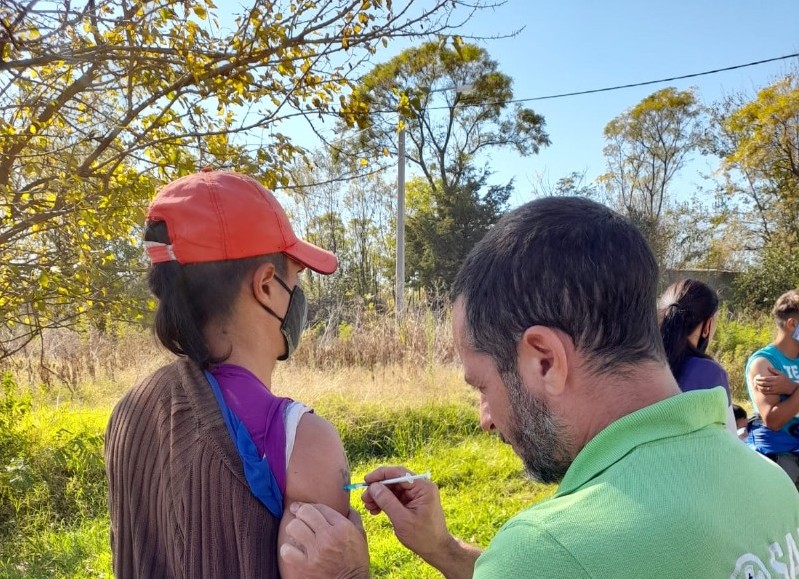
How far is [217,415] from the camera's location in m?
1.16

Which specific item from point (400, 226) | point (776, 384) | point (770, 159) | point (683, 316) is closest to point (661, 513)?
point (683, 316)

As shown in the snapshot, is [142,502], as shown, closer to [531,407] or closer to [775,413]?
[531,407]

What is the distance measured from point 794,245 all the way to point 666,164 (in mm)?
8195

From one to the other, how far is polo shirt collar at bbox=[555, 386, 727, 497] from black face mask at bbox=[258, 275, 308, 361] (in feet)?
2.51

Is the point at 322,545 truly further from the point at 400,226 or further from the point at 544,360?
the point at 400,226

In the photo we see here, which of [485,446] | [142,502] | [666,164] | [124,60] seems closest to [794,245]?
[666,164]

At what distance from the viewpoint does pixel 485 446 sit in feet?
19.7

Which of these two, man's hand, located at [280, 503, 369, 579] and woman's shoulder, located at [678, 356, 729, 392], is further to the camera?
woman's shoulder, located at [678, 356, 729, 392]

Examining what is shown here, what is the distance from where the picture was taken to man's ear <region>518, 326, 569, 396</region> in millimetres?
963

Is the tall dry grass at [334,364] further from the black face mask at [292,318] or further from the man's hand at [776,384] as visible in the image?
the black face mask at [292,318]

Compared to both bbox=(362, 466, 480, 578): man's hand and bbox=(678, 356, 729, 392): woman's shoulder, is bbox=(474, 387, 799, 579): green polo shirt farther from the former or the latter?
bbox=(678, 356, 729, 392): woman's shoulder

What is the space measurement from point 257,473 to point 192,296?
432 millimetres

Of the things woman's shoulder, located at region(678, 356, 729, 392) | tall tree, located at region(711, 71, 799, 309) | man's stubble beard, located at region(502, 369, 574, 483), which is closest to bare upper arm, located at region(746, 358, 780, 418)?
woman's shoulder, located at region(678, 356, 729, 392)

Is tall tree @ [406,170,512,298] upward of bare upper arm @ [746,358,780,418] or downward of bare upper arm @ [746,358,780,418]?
upward
